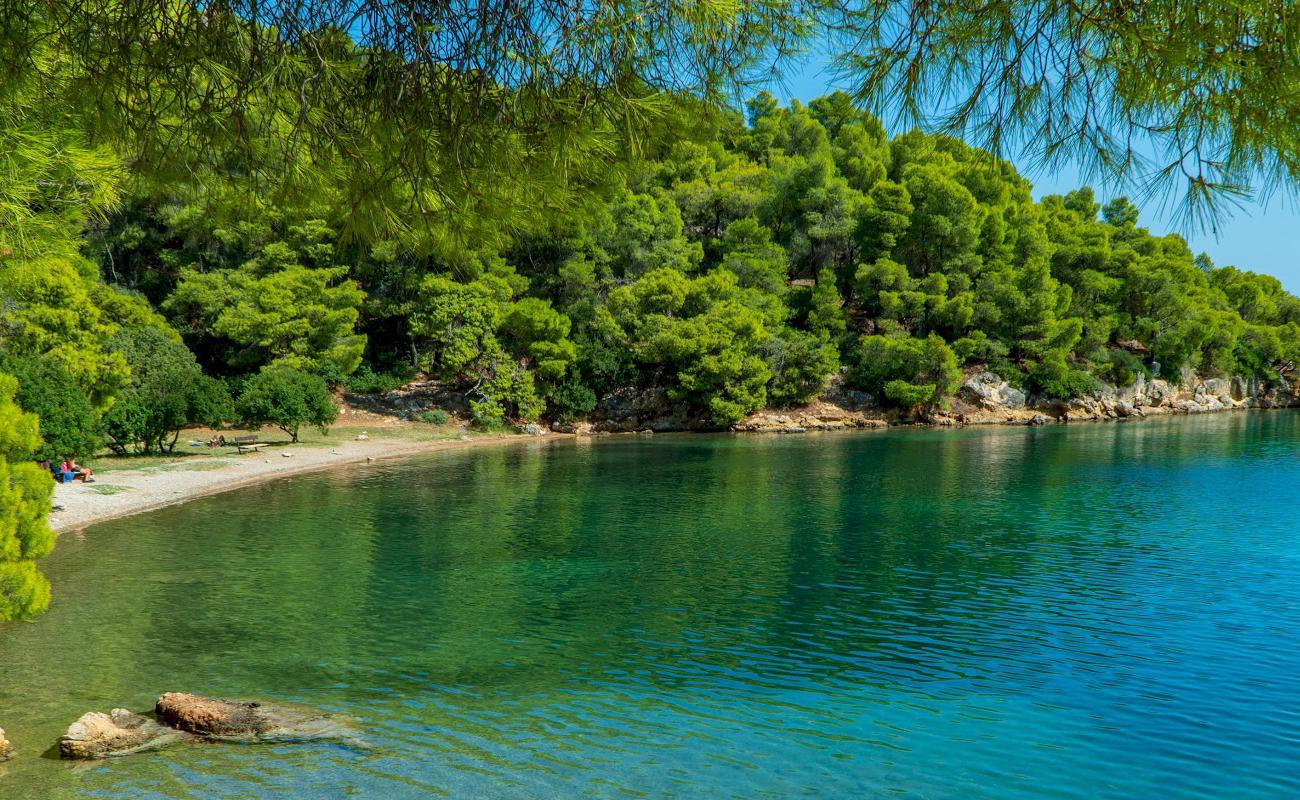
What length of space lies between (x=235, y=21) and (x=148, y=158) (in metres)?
1.26

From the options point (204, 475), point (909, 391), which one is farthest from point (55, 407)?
point (909, 391)

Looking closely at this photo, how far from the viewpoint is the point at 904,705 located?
9227 millimetres

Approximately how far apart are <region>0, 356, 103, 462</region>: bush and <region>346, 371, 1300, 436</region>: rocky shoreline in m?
24.7

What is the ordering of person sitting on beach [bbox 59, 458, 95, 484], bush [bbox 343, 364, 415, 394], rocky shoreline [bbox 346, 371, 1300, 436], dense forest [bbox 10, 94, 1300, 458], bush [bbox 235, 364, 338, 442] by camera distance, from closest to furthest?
person sitting on beach [bbox 59, 458, 95, 484], bush [bbox 235, 364, 338, 442], dense forest [bbox 10, 94, 1300, 458], bush [bbox 343, 364, 415, 394], rocky shoreline [bbox 346, 371, 1300, 436]

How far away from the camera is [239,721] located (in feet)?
27.5

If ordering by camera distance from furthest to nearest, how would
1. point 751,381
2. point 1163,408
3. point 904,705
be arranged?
point 1163,408, point 751,381, point 904,705

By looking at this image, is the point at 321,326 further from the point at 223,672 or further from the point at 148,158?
the point at 148,158

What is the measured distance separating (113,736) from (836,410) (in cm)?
4532

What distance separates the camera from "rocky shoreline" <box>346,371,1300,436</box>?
158ft

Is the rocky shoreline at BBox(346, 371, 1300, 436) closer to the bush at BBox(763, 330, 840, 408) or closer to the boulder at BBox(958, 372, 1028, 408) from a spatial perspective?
the boulder at BBox(958, 372, 1028, 408)

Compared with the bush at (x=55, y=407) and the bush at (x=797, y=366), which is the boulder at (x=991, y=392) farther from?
the bush at (x=55, y=407)

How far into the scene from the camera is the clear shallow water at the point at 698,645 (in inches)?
304

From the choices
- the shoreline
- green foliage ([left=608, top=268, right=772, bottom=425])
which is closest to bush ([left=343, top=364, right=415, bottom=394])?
the shoreline

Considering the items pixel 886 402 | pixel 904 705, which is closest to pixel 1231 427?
pixel 886 402
